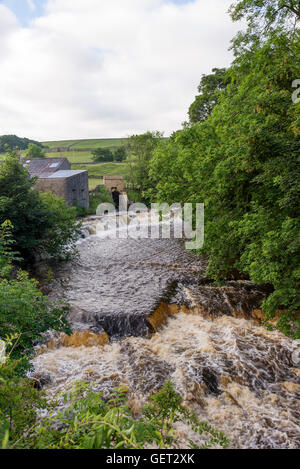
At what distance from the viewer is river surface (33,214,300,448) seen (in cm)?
502

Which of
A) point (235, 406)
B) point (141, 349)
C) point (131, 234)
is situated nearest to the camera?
point (235, 406)

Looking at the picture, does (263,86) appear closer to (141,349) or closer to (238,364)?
(238,364)

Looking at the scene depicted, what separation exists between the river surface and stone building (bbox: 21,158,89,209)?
44.2 feet

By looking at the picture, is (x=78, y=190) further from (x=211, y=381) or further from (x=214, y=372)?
(x=211, y=381)

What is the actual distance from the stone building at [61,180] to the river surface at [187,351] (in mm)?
13475

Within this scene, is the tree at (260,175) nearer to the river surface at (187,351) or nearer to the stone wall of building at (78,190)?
the river surface at (187,351)

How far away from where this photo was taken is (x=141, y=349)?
694cm

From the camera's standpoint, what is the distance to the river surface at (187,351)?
5.02m

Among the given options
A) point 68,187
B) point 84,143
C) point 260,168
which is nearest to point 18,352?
point 260,168

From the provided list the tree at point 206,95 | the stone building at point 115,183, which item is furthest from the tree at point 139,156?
the tree at point 206,95

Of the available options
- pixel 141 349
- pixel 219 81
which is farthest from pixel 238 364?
pixel 219 81

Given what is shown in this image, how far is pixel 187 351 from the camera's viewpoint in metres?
6.77

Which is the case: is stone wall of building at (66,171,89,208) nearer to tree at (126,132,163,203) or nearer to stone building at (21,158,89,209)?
stone building at (21,158,89,209)
